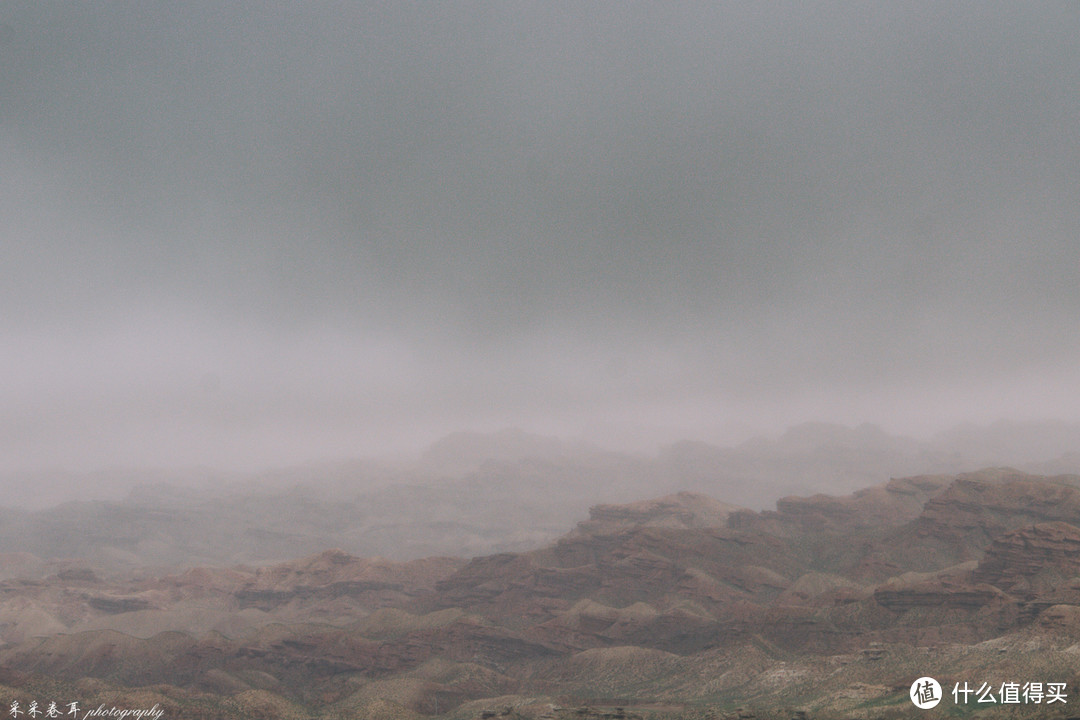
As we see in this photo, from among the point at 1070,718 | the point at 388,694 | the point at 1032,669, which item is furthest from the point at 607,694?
the point at 1070,718

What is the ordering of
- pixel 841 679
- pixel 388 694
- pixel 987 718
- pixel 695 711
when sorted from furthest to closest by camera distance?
pixel 388 694 < pixel 841 679 < pixel 695 711 < pixel 987 718

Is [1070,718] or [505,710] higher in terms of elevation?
[1070,718]

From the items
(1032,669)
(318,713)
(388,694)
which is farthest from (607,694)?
(1032,669)

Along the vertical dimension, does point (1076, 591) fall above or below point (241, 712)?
above

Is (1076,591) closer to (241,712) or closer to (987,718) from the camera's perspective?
(987,718)

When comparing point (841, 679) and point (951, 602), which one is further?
point (951, 602)

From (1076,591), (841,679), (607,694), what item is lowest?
(607,694)

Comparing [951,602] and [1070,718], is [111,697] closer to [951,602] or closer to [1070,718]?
[1070,718]

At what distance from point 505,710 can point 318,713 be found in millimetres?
45247

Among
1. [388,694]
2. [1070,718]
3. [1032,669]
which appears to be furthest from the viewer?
[388,694]

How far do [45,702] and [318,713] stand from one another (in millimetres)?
49843

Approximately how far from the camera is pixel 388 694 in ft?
628

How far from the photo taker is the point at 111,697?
147000 millimetres

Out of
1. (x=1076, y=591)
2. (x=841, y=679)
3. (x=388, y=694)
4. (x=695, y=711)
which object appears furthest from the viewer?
(x=388, y=694)
